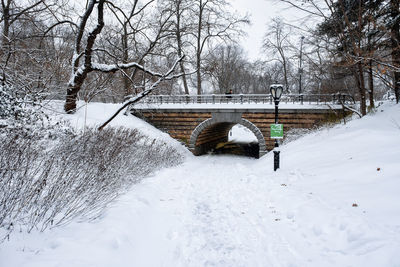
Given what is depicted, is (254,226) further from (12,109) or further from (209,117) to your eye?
(209,117)

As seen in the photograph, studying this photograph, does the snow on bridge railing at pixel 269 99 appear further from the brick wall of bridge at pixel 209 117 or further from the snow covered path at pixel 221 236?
the snow covered path at pixel 221 236

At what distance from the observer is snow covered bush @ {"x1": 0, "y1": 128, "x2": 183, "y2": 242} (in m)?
3.13

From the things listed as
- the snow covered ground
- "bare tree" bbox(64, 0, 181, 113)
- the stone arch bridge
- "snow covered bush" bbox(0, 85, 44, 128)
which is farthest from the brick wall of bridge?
"snow covered bush" bbox(0, 85, 44, 128)

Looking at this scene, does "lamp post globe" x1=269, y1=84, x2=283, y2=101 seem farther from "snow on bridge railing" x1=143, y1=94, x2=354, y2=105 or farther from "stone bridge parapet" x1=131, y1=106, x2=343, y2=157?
"stone bridge parapet" x1=131, y1=106, x2=343, y2=157

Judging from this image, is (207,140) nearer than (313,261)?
No

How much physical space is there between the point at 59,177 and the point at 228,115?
43.5ft

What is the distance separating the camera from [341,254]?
10.4 feet

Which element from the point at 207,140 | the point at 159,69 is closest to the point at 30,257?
the point at 159,69

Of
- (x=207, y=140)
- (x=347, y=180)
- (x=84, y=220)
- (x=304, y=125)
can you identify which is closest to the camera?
(x=84, y=220)

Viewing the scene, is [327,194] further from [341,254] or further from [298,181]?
[341,254]

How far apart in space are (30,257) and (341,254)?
3.76 meters

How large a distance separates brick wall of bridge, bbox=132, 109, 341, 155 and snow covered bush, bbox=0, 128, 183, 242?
27.8ft

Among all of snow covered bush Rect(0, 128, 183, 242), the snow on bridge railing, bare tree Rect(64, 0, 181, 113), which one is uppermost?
bare tree Rect(64, 0, 181, 113)

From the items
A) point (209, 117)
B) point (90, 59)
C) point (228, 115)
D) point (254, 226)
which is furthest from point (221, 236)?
point (209, 117)
